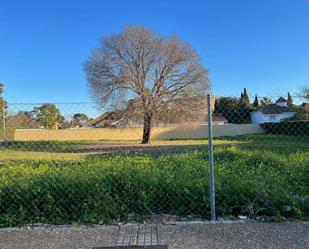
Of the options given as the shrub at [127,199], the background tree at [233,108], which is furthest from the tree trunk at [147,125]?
the shrub at [127,199]

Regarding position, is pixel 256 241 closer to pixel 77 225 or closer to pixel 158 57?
pixel 77 225

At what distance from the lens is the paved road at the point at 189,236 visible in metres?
3.68

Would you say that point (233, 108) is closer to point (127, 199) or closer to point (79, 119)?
point (127, 199)

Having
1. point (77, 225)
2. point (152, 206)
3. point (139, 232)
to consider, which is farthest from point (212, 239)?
point (77, 225)

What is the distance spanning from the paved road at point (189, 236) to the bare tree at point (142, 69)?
30.8 meters

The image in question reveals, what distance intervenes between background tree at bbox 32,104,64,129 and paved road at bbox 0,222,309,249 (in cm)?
168

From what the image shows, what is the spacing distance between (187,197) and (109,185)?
1.17 m

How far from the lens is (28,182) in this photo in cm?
531

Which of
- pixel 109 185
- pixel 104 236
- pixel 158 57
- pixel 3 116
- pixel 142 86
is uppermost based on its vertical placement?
pixel 158 57

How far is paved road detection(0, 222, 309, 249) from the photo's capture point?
3677 mm

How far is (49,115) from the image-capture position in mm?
5332

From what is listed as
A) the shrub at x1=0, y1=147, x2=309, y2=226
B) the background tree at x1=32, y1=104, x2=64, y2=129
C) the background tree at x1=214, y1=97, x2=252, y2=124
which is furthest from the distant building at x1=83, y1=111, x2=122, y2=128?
the background tree at x1=214, y1=97, x2=252, y2=124

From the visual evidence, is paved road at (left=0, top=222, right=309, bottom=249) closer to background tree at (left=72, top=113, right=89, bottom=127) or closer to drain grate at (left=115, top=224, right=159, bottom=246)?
drain grate at (left=115, top=224, right=159, bottom=246)

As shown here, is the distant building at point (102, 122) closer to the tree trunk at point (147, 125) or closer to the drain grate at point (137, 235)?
the drain grate at point (137, 235)
